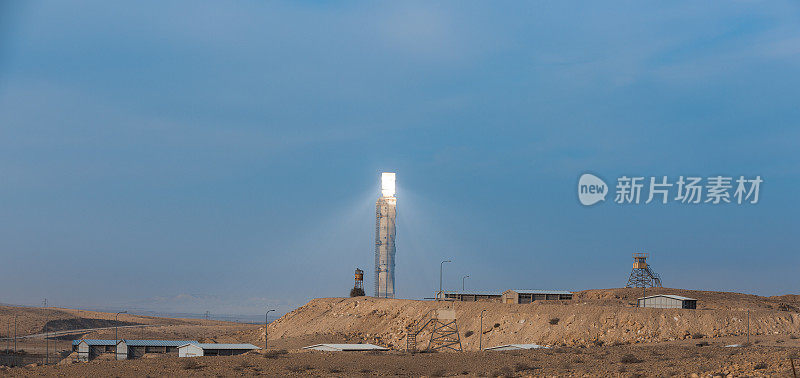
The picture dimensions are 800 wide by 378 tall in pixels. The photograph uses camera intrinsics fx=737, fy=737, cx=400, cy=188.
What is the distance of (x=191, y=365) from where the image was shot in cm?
4900

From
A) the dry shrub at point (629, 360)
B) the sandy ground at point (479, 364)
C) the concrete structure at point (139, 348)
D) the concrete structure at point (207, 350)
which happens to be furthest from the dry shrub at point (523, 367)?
the concrete structure at point (139, 348)

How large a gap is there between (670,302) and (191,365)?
53841 millimetres

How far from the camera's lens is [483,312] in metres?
88.2

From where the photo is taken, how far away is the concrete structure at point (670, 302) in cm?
7981

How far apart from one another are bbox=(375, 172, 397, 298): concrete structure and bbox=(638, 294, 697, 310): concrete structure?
1739 inches

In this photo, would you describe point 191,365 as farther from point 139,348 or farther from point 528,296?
point 528,296

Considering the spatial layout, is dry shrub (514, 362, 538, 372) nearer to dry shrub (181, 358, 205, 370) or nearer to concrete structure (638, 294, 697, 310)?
dry shrub (181, 358, 205, 370)

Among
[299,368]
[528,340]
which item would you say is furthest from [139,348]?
[528,340]

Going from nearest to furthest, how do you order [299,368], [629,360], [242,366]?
[629,360] → [299,368] → [242,366]

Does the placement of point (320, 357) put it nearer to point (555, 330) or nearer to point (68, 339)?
point (555, 330)

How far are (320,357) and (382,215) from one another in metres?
63.3

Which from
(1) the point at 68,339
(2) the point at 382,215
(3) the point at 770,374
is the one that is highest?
(2) the point at 382,215

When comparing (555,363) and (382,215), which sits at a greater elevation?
(382,215)

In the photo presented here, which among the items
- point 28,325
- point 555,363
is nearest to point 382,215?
point 555,363
